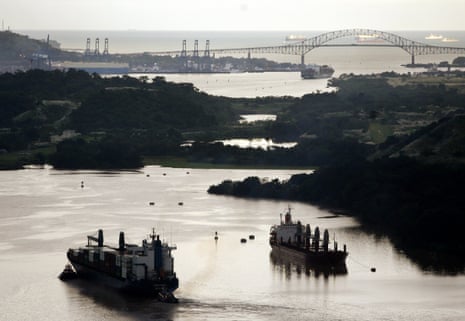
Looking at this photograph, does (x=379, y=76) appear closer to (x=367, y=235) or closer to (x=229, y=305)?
(x=367, y=235)

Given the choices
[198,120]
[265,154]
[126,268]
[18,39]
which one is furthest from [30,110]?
[18,39]

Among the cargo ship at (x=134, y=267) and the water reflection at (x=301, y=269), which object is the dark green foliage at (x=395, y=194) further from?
the cargo ship at (x=134, y=267)

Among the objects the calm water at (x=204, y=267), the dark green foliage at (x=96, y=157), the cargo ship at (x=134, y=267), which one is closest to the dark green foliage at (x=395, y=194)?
the calm water at (x=204, y=267)

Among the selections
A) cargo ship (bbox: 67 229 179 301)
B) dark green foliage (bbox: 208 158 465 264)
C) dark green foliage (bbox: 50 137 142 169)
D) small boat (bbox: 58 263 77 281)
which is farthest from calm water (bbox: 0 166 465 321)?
dark green foliage (bbox: 50 137 142 169)

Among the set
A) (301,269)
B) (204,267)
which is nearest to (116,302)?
(204,267)

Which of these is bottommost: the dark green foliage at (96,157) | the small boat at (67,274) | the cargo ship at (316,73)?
the small boat at (67,274)

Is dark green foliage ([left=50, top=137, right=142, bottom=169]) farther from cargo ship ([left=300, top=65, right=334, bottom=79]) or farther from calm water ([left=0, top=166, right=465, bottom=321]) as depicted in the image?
cargo ship ([left=300, top=65, right=334, bottom=79])
